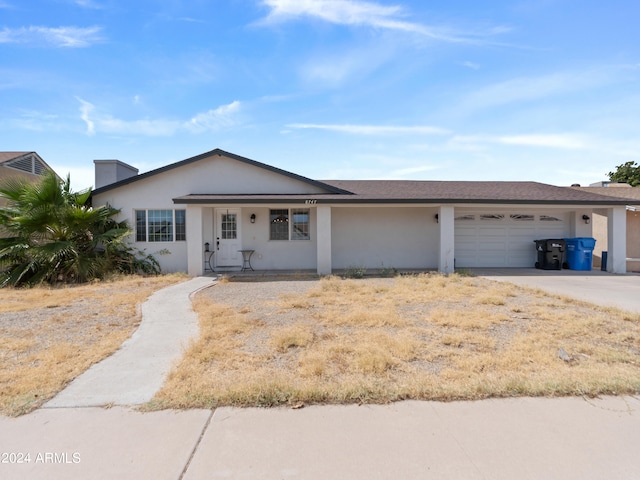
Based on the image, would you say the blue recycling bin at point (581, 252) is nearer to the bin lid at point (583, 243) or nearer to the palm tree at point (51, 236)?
Result: the bin lid at point (583, 243)

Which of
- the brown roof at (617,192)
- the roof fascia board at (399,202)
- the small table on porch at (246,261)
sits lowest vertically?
the small table on porch at (246,261)

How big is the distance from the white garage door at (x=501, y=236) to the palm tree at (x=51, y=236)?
1315cm

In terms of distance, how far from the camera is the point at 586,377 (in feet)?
12.6

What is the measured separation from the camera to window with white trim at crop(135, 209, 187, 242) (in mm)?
13859

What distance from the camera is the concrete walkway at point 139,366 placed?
360cm

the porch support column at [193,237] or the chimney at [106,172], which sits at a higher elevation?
the chimney at [106,172]

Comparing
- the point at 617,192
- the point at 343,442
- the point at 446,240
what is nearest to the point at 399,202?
Answer: the point at 446,240

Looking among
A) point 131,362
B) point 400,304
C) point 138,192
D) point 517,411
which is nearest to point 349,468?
point 517,411

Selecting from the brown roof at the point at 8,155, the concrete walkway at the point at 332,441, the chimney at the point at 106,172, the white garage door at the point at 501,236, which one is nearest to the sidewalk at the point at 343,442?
the concrete walkway at the point at 332,441

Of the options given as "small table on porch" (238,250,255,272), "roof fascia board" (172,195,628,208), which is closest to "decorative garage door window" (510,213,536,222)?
"roof fascia board" (172,195,628,208)

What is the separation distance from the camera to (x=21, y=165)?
17.1 meters

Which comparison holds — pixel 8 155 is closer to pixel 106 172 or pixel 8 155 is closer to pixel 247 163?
pixel 106 172

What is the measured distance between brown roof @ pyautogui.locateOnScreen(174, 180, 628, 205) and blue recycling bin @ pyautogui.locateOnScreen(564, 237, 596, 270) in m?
1.71

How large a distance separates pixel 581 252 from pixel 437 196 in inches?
246
